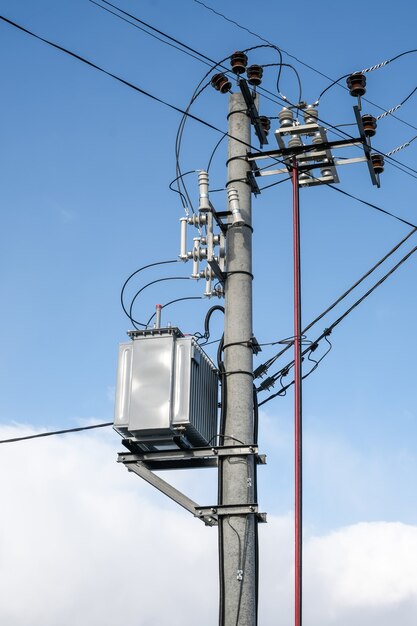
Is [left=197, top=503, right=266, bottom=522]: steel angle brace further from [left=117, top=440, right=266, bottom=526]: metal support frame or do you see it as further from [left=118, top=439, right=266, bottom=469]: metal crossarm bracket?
[left=118, top=439, right=266, bottom=469]: metal crossarm bracket

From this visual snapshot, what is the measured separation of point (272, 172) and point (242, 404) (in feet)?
8.49

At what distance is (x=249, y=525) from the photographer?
918 cm

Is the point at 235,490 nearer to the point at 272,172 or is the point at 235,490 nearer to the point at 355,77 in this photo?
the point at 272,172

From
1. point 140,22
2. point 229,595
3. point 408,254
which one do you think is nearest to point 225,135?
point 140,22

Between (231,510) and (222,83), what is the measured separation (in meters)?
4.38

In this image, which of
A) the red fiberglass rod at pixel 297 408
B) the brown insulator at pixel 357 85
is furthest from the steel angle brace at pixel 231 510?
the brown insulator at pixel 357 85

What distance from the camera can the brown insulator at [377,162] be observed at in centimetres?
1129

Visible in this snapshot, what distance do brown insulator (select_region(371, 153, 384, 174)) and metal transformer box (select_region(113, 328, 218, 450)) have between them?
2918mm

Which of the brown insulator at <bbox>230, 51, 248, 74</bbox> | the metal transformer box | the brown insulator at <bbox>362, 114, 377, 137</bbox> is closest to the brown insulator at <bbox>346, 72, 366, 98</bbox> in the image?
the brown insulator at <bbox>362, 114, 377, 137</bbox>

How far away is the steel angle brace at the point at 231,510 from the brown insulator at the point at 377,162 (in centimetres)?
403

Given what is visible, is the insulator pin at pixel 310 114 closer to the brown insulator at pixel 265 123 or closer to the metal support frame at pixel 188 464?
the brown insulator at pixel 265 123

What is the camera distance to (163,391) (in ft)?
31.4

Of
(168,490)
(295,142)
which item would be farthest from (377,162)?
(168,490)

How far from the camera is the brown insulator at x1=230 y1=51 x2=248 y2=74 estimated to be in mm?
10992
